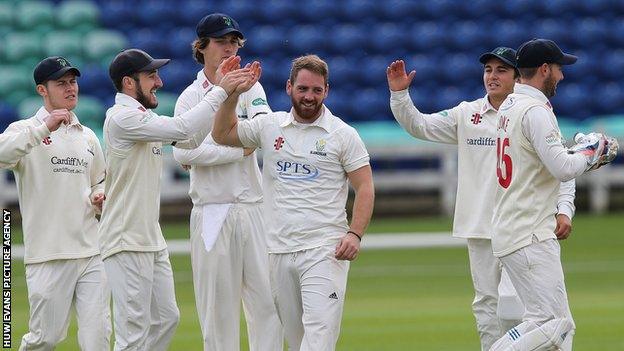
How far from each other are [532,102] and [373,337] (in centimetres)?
368

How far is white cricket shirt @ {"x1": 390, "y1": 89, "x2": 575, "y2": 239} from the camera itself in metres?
7.96

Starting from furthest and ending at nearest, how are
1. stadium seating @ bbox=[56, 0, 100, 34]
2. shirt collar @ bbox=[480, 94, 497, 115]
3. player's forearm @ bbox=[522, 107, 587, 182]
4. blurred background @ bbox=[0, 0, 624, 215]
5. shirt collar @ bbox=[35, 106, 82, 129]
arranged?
stadium seating @ bbox=[56, 0, 100, 34], blurred background @ bbox=[0, 0, 624, 215], shirt collar @ bbox=[480, 94, 497, 115], shirt collar @ bbox=[35, 106, 82, 129], player's forearm @ bbox=[522, 107, 587, 182]

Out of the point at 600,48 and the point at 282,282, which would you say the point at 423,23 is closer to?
the point at 600,48

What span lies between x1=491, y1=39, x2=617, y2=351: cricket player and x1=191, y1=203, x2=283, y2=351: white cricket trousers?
4.68 feet

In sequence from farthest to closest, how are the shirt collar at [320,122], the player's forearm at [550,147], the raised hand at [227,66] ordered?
the raised hand at [227,66] → the shirt collar at [320,122] → the player's forearm at [550,147]

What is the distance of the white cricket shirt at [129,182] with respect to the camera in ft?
24.3

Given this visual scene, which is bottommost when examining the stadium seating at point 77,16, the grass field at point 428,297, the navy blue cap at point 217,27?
the grass field at point 428,297

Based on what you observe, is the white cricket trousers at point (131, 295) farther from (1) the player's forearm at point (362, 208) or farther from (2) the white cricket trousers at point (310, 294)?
(1) the player's forearm at point (362, 208)

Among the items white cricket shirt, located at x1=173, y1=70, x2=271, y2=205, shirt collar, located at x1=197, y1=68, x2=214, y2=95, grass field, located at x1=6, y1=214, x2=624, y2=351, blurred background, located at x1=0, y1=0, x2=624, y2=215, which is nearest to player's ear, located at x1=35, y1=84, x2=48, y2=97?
white cricket shirt, located at x1=173, y1=70, x2=271, y2=205

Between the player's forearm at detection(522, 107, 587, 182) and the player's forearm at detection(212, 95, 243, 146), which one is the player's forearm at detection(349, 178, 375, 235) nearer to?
the player's forearm at detection(212, 95, 243, 146)

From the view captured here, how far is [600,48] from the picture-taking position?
22156 mm

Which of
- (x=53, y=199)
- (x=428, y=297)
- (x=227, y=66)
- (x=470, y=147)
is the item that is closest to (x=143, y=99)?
(x=227, y=66)

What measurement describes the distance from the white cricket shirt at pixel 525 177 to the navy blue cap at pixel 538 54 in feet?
0.43

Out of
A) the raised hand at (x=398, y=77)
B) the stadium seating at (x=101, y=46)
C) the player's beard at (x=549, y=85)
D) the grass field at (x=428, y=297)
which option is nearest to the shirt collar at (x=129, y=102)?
the raised hand at (x=398, y=77)
